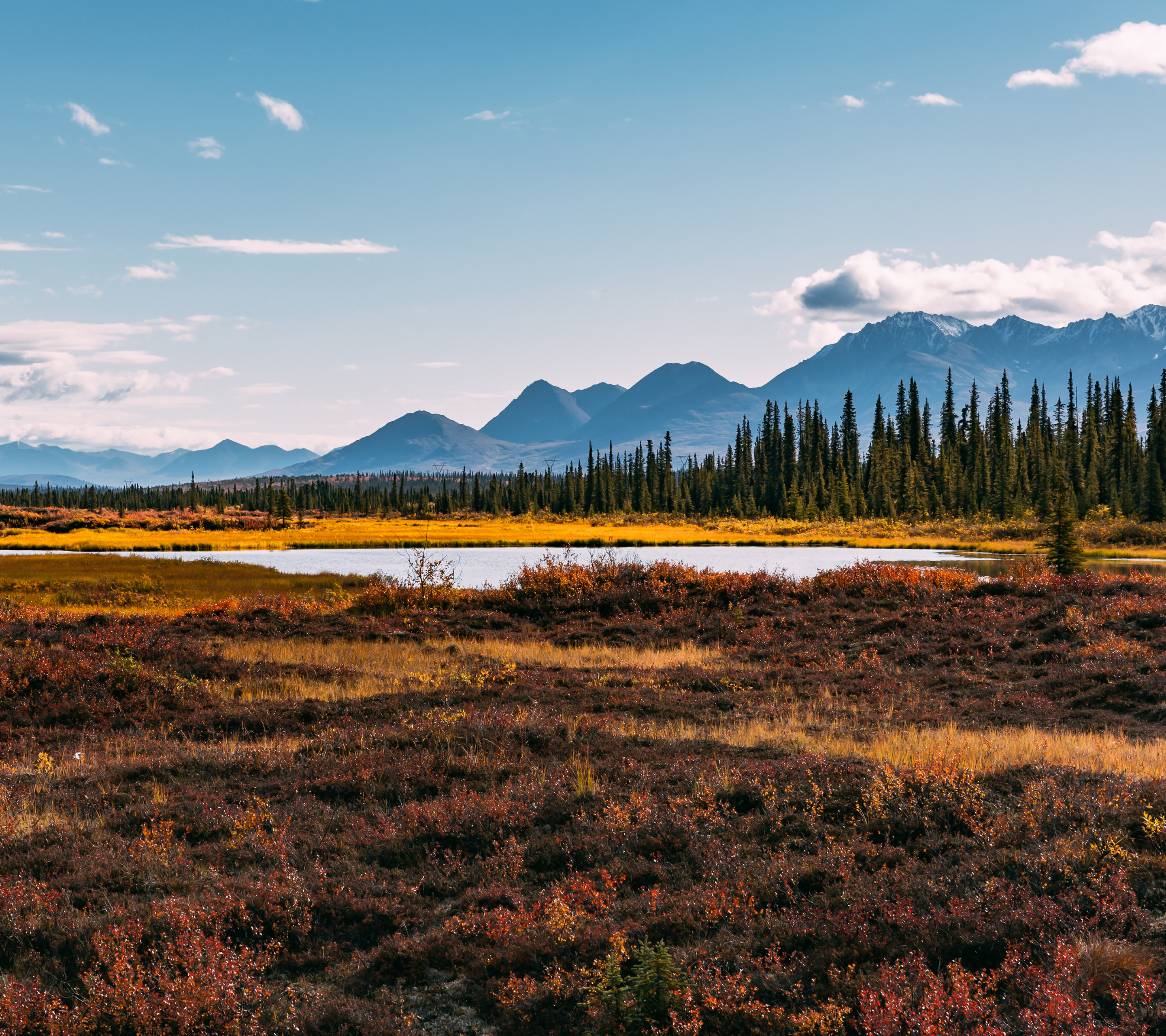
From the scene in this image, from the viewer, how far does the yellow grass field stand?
255ft

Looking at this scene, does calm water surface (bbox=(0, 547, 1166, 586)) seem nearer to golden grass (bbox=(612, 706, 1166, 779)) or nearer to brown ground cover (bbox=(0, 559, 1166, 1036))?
brown ground cover (bbox=(0, 559, 1166, 1036))

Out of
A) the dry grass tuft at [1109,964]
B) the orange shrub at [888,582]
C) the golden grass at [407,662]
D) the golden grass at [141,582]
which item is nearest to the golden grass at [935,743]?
the dry grass tuft at [1109,964]

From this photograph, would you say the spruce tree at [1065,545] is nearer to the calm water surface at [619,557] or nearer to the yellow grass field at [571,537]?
the calm water surface at [619,557]

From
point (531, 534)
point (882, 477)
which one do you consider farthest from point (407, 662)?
point (882, 477)

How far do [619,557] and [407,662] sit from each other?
40.4 m

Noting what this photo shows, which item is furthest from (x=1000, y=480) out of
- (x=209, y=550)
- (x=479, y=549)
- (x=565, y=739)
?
(x=565, y=739)

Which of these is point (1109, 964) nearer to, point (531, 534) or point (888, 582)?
point (888, 582)

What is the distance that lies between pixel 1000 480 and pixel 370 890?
11421cm

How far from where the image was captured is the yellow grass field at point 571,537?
7775cm

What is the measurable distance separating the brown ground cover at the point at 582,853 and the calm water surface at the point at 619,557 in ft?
101

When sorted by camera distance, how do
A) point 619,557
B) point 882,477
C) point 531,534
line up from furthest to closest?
point 882,477, point 531,534, point 619,557

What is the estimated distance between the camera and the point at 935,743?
1145 centimetres

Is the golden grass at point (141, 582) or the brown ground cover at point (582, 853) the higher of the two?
the brown ground cover at point (582, 853)

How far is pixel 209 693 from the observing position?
15.6 metres
